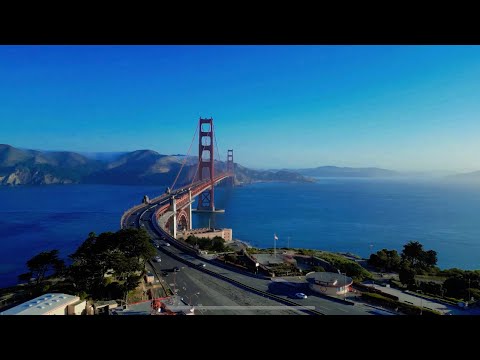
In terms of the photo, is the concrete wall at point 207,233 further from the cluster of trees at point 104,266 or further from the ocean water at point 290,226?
the cluster of trees at point 104,266

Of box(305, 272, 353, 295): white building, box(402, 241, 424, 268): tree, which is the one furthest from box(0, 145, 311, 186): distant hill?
Result: box(305, 272, 353, 295): white building

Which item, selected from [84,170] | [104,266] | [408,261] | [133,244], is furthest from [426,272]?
[84,170]

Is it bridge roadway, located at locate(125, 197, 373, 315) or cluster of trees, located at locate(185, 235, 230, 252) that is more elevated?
bridge roadway, located at locate(125, 197, 373, 315)

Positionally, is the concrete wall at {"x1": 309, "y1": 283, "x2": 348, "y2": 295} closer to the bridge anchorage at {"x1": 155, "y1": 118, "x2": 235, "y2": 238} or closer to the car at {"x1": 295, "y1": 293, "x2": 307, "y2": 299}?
the car at {"x1": 295, "y1": 293, "x2": 307, "y2": 299}

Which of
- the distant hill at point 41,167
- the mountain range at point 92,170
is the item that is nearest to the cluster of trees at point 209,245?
the mountain range at point 92,170

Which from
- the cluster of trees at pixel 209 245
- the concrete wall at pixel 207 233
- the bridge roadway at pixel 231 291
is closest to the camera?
the bridge roadway at pixel 231 291

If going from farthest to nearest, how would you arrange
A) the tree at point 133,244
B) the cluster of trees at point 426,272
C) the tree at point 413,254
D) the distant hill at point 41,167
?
the distant hill at point 41,167 < the tree at point 413,254 < the cluster of trees at point 426,272 < the tree at point 133,244

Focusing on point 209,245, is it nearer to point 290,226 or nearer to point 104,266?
point 104,266
